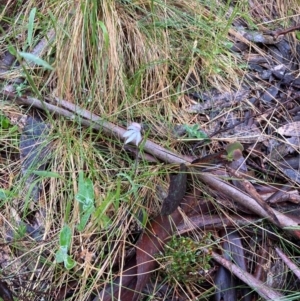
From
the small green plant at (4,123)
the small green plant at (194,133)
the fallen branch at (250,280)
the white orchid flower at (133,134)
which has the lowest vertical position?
the fallen branch at (250,280)

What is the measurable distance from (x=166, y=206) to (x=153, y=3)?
93 centimetres

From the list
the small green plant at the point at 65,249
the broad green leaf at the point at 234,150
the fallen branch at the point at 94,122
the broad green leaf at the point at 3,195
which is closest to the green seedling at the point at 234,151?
the broad green leaf at the point at 234,150

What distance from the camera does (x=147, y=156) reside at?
5.50ft

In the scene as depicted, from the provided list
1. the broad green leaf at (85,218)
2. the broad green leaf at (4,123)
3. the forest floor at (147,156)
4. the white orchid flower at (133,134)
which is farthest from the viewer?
the broad green leaf at (4,123)

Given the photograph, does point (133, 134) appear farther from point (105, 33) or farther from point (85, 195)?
point (105, 33)

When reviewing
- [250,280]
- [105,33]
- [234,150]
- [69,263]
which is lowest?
[250,280]

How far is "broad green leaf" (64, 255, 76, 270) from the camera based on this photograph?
4.47 feet

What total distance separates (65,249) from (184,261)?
1.14 feet

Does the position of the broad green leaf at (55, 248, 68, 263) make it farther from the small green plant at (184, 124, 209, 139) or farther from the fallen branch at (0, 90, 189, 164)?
Answer: the small green plant at (184, 124, 209, 139)

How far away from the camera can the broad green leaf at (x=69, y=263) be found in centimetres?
136

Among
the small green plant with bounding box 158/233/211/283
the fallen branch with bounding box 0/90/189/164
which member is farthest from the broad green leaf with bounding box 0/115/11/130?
the small green plant with bounding box 158/233/211/283

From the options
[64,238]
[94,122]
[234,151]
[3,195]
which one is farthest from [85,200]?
[234,151]

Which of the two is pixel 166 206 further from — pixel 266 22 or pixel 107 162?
pixel 266 22

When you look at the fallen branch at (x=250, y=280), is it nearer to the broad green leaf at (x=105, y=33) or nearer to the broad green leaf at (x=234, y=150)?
the broad green leaf at (x=234, y=150)
